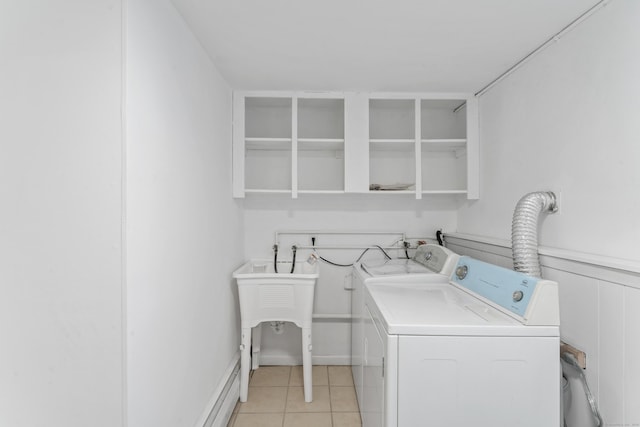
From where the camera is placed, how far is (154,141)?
3.64 feet

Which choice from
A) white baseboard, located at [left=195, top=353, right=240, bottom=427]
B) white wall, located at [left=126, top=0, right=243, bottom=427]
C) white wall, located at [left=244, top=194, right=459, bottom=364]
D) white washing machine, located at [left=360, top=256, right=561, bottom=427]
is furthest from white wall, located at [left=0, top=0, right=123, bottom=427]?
white wall, located at [left=244, top=194, right=459, bottom=364]

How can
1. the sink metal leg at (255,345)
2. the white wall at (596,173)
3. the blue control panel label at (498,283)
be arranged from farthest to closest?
1. the sink metal leg at (255,345)
2. the blue control panel label at (498,283)
3. the white wall at (596,173)

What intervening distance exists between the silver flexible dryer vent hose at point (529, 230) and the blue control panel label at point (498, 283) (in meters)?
0.12

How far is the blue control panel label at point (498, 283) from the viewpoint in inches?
48.4

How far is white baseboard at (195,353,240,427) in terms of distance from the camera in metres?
1.59

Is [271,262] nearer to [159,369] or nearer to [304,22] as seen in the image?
[159,369]

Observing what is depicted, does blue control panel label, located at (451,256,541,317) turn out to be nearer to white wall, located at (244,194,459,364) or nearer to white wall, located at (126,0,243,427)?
white wall, located at (244,194,459,364)

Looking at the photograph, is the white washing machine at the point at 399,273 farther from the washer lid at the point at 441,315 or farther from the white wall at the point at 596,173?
the white wall at the point at 596,173

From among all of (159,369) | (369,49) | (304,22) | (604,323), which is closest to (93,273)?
(159,369)

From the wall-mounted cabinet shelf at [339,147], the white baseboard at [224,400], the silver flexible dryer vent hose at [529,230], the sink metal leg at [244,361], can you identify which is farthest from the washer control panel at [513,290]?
the white baseboard at [224,400]

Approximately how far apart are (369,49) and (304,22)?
1.34 feet

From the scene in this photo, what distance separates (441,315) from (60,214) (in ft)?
4.37

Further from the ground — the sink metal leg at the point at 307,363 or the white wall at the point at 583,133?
the white wall at the point at 583,133

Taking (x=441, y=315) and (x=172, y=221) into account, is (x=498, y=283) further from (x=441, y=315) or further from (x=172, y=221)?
(x=172, y=221)
